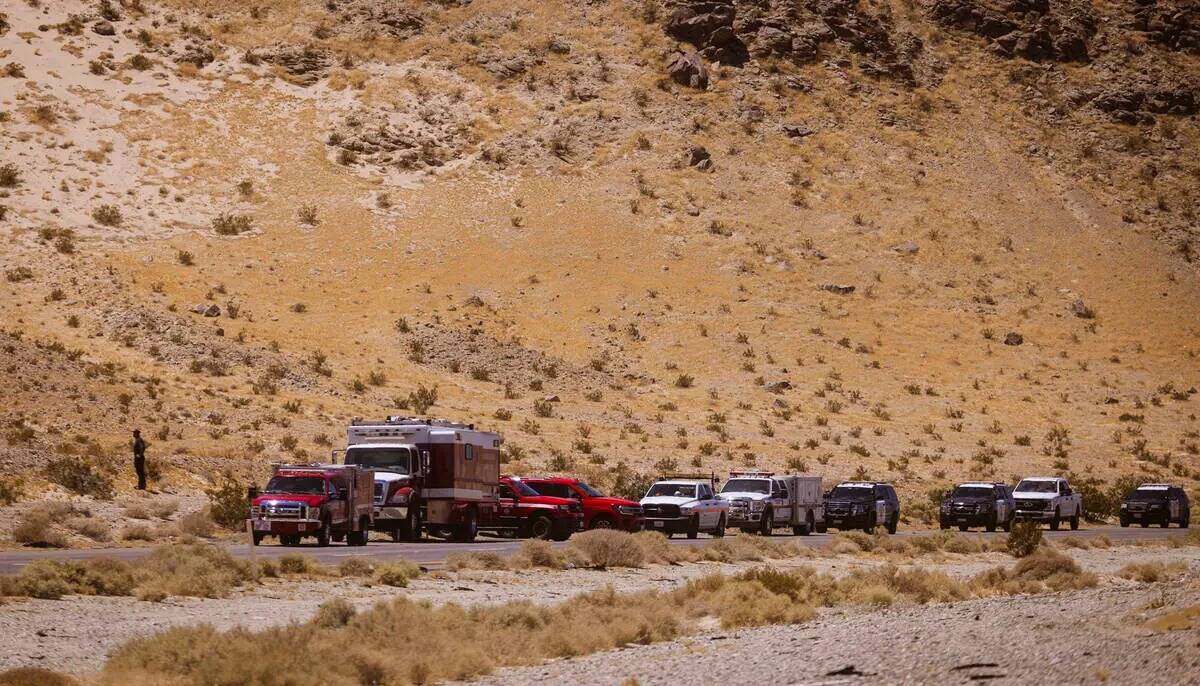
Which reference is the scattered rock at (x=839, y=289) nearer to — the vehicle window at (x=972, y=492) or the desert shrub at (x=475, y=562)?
the vehicle window at (x=972, y=492)

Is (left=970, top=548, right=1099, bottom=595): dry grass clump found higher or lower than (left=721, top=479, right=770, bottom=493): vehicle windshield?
lower

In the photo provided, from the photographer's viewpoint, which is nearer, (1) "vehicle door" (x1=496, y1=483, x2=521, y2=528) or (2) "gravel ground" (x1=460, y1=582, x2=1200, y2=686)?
(2) "gravel ground" (x1=460, y1=582, x2=1200, y2=686)

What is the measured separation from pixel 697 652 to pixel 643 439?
3849cm

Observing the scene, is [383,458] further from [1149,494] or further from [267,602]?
[1149,494]

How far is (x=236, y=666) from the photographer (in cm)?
1406

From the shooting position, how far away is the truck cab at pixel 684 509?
126 ft


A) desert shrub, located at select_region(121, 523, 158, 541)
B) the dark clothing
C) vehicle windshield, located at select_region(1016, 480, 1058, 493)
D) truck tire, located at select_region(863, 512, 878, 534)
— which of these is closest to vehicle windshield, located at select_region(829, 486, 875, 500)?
truck tire, located at select_region(863, 512, 878, 534)

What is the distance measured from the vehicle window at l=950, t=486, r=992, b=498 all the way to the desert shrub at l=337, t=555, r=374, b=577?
23620 mm

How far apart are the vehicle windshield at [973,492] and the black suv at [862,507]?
2380 mm

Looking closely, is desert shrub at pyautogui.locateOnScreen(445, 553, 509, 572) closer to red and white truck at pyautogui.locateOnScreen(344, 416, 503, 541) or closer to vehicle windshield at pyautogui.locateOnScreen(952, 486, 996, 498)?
red and white truck at pyautogui.locateOnScreen(344, 416, 503, 541)

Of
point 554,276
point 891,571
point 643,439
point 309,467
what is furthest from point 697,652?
point 554,276

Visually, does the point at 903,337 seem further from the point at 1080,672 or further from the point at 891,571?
the point at 1080,672

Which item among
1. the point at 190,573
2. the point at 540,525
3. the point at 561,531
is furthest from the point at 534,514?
the point at 190,573

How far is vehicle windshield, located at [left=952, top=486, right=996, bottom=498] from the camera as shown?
44406 millimetres
